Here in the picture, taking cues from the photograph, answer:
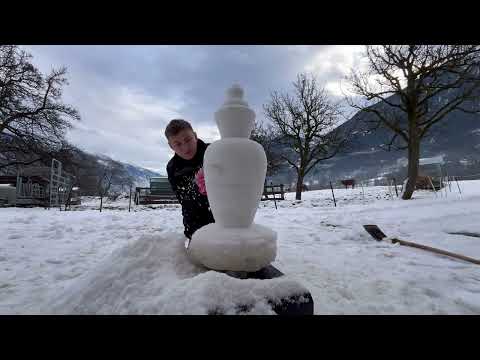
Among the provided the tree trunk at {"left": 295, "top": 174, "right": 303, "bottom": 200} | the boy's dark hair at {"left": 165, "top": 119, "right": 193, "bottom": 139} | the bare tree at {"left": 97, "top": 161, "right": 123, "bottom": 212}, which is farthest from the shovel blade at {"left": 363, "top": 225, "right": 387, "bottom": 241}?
Answer: the bare tree at {"left": 97, "top": 161, "right": 123, "bottom": 212}

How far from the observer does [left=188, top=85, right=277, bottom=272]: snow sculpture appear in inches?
60.2

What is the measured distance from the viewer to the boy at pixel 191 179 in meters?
2.59

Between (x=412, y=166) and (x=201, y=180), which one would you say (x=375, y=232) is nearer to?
(x=201, y=180)

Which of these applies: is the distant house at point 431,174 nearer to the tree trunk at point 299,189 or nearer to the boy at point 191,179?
the tree trunk at point 299,189

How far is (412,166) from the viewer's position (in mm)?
10289

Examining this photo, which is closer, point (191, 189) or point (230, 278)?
point (230, 278)

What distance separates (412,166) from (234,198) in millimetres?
11874

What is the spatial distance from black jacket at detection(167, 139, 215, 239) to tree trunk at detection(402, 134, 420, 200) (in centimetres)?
1094

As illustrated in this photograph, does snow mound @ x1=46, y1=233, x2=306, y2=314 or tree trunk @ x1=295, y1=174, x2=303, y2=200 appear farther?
tree trunk @ x1=295, y1=174, x2=303, y2=200

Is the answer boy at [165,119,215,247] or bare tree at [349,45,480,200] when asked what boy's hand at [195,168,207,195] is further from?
bare tree at [349,45,480,200]

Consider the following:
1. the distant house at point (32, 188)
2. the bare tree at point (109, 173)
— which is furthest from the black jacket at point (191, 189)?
the bare tree at point (109, 173)

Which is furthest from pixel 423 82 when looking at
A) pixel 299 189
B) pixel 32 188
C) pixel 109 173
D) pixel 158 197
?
pixel 109 173
